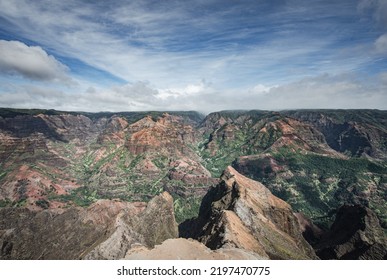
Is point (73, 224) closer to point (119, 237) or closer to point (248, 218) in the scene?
point (119, 237)

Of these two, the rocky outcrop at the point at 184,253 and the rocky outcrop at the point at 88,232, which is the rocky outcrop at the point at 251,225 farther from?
the rocky outcrop at the point at 88,232

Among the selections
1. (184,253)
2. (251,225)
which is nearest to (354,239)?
(251,225)

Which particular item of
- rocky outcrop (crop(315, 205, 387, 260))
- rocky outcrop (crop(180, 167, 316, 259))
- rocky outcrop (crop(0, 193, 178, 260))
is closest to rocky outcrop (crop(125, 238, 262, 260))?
rocky outcrop (crop(180, 167, 316, 259))

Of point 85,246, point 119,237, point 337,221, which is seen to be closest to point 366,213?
point 337,221

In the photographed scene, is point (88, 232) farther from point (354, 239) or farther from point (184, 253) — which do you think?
point (354, 239)

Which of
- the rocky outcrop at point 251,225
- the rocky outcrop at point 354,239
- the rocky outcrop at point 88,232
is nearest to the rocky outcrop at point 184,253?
the rocky outcrop at point 251,225

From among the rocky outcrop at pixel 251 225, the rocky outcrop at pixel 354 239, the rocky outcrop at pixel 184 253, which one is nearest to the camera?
the rocky outcrop at pixel 184 253
